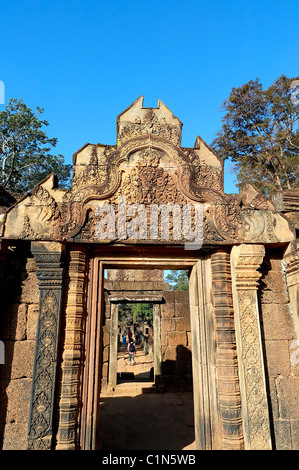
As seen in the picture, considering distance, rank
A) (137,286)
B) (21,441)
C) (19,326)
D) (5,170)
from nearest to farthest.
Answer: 1. (21,441)
2. (19,326)
3. (137,286)
4. (5,170)

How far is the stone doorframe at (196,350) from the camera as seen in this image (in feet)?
11.2

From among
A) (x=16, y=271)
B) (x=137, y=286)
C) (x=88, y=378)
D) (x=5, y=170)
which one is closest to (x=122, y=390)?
(x=137, y=286)

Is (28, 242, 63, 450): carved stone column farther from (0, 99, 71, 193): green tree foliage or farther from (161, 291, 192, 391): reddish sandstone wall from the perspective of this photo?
(0, 99, 71, 193): green tree foliage

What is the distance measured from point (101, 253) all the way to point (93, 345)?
47.4 inches

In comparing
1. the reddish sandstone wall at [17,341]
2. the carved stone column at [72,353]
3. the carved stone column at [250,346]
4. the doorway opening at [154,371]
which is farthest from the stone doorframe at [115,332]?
the reddish sandstone wall at [17,341]

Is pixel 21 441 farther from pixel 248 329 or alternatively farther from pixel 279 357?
pixel 279 357

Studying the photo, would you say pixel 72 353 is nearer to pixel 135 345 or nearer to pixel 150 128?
pixel 150 128

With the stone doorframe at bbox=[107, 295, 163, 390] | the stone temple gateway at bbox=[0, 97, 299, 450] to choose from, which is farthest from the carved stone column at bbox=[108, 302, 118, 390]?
the stone temple gateway at bbox=[0, 97, 299, 450]

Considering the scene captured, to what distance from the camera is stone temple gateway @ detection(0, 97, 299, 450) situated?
11.4 ft

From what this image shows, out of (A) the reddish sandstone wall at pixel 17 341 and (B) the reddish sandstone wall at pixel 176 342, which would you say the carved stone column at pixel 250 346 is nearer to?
(A) the reddish sandstone wall at pixel 17 341

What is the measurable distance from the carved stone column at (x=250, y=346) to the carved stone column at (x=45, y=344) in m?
2.26

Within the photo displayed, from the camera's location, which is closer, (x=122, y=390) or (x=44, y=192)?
(x=44, y=192)

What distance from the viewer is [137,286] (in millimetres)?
10938

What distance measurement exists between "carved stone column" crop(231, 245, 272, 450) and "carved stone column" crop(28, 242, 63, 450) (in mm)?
A: 2261
